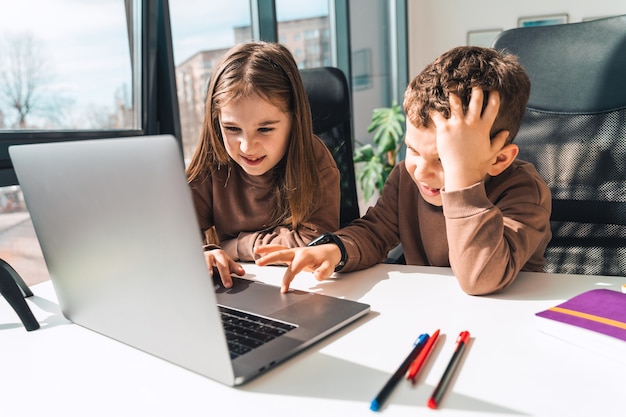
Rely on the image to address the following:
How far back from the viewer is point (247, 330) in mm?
649

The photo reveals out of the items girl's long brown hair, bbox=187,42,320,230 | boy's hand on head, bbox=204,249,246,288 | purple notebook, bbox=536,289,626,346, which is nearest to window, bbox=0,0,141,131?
girl's long brown hair, bbox=187,42,320,230

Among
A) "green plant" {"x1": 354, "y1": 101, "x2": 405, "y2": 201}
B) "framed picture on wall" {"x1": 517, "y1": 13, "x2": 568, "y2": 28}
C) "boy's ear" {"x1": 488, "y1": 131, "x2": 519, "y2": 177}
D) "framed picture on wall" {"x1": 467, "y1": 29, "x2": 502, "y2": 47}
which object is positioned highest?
"framed picture on wall" {"x1": 517, "y1": 13, "x2": 568, "y2": 28}

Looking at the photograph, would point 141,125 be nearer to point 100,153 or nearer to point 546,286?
point 100,153

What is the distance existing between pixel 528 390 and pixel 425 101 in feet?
1.71

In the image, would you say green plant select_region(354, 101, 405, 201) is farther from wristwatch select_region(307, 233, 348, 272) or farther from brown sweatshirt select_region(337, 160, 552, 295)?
wristwatch select_region(307, 233, 348, 272)

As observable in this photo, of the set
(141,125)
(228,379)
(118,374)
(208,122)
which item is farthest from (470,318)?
(141,125)

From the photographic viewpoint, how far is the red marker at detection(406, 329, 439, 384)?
521 millimetres

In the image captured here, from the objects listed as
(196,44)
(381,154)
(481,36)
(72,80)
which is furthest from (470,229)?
(481,36)

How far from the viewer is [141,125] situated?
173 cm

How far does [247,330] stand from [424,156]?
0.44 meters

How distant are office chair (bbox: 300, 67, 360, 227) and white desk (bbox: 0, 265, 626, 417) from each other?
764 mm

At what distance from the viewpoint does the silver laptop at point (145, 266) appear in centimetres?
47

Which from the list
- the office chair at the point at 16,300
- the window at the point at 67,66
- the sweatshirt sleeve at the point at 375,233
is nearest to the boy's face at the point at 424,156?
the sweatshirt sleeve at the point at 375,233

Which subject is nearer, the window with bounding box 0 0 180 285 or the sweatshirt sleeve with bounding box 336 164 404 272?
the sweatshirt sleeve with bounding box 336 164 404 272
